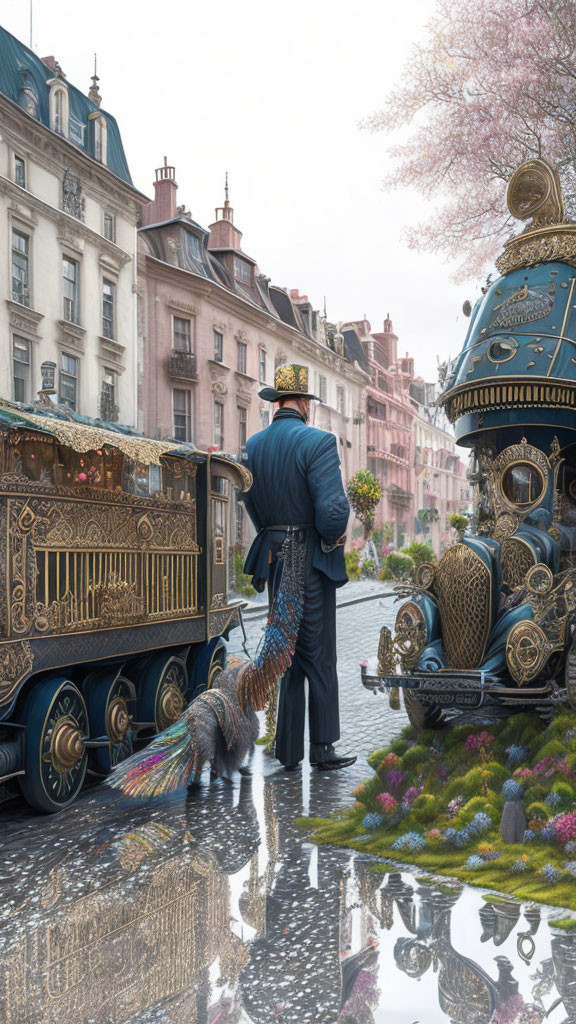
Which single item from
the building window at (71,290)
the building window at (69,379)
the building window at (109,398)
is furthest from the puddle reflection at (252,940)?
the building window at (109,398)

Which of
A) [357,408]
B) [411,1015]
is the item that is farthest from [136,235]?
[411,1015]

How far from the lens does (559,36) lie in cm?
1121

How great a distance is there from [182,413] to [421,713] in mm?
24382

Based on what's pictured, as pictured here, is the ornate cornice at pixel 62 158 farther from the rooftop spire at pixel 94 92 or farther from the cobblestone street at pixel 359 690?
the cobblestone street at pixel 359 690

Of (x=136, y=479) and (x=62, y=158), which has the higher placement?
(x=62, y=158)

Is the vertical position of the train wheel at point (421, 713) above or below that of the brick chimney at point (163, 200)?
below

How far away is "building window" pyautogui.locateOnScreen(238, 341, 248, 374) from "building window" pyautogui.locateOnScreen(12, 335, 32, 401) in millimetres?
12138

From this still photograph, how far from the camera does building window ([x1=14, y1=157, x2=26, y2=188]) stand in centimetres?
2091

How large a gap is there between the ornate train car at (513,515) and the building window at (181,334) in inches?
905

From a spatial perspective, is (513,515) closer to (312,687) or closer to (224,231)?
(312,687)

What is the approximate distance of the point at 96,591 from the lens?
5.92 meters

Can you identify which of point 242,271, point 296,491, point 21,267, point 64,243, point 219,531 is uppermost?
point 242,271

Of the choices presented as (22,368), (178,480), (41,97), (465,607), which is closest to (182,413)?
(22,368)

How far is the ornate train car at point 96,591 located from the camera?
5.25 meters
